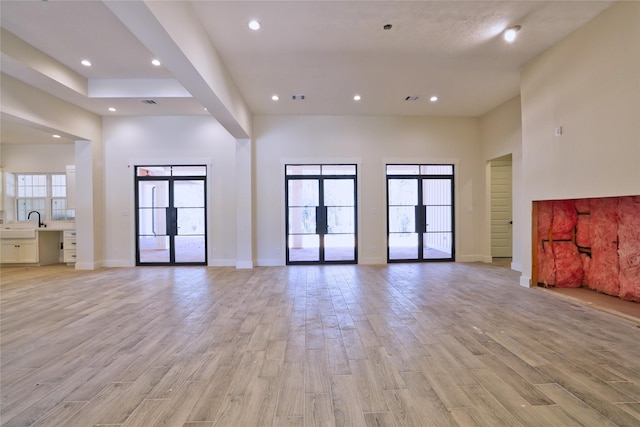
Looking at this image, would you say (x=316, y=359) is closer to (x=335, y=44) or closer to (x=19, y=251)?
(x=335, y=44)

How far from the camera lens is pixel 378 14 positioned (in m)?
3.51

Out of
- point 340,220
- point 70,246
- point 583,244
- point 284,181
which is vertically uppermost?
point 284,181

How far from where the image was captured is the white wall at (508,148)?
19.8 feet

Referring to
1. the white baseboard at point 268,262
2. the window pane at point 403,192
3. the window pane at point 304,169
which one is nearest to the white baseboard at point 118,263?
the white baseboard at point 268,262

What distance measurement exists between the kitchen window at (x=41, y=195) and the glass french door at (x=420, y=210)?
28.4 ft

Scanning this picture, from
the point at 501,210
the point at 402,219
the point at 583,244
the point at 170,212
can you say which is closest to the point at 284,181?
the point at 170,212

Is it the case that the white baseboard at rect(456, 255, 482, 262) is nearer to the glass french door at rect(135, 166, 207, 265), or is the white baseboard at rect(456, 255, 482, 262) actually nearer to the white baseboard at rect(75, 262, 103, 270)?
the glass french door at rect(135, 166, 207, 265)

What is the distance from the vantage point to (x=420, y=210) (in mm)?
7273

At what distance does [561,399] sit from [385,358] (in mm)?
1148

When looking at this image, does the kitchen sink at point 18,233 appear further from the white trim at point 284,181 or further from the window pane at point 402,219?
the window pane at point 402,219

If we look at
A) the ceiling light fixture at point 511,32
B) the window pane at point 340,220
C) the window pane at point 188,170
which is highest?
the ceiling light fixture at point 511,32

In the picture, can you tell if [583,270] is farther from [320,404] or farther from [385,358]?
[320,404]

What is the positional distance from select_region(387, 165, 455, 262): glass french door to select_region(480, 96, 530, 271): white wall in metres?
0.84

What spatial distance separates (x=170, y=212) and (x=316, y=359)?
5905 millimetres
